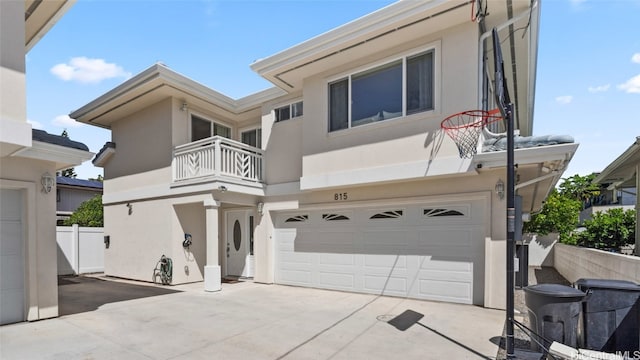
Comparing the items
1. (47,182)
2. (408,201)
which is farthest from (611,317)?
(47,182)

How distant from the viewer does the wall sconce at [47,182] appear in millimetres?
6785

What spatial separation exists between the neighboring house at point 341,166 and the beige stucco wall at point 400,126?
0.03m

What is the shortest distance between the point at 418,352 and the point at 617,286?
267cm

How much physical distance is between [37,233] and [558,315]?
8.92 metres

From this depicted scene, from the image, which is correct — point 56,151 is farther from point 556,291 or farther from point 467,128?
point 556,291

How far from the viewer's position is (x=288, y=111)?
10961mm

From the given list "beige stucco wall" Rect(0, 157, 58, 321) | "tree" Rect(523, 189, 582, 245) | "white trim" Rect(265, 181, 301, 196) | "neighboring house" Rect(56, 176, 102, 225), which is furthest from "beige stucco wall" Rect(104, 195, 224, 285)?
"tree" Rect(523, 189, 582, 245)

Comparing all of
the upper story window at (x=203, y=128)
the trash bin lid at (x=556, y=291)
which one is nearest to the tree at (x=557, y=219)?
the trash bin lid at (x=556, y=291)

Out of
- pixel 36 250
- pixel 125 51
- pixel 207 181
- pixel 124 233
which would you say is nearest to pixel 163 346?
pixel 36 250

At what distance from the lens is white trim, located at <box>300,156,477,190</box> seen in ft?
24.3

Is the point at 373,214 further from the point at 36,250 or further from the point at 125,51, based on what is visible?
the point at 125,51

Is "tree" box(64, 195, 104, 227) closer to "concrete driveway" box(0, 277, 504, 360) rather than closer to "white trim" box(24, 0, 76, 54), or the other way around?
"concrete driveway" box(0, 277, 504, 360)

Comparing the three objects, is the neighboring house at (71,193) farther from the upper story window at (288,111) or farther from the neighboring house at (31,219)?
the upper story window at (288,111)

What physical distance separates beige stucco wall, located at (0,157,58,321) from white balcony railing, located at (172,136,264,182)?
3.89 metres
